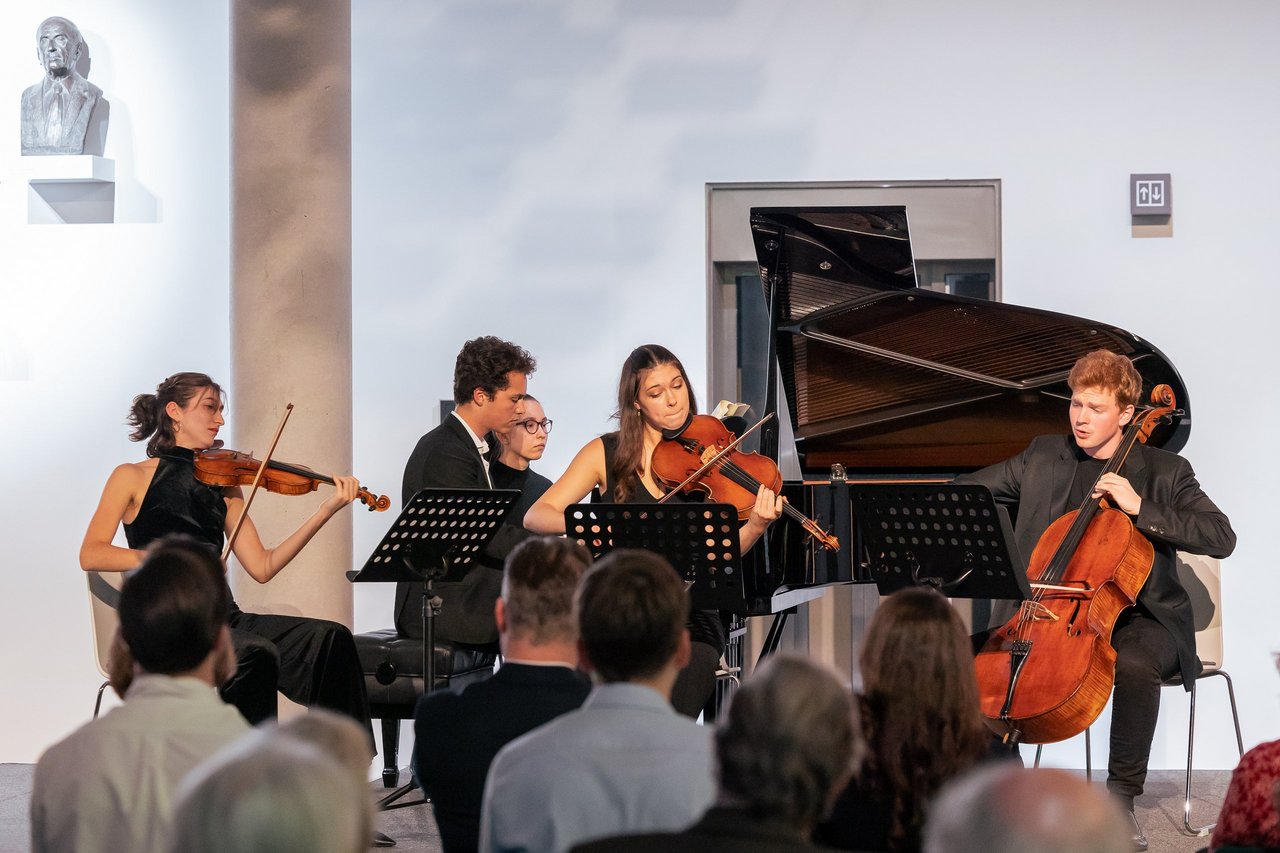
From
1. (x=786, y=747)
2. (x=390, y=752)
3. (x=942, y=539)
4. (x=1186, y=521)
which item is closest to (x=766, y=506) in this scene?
(x=942, y=539)

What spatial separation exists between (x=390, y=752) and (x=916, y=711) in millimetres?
3321

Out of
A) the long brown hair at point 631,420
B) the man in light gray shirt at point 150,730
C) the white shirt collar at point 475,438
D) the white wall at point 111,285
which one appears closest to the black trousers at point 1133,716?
the long brown hair at point 631,420

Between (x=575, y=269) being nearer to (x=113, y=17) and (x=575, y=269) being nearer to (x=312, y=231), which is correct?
(x=312, y=231)

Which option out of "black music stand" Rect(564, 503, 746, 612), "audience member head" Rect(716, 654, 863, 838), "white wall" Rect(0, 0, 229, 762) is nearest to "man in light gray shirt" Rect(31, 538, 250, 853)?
"audience member head" Rect(716, 654, 863, 838)

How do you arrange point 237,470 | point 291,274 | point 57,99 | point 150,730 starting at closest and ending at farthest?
point 150,730 → point 237,470 → point 291,274 → point 57,99

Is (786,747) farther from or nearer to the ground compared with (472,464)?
nearer to the ground

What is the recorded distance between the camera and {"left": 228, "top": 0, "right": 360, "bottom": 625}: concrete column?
4.95 m

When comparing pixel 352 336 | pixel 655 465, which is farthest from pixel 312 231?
pixel 655 465

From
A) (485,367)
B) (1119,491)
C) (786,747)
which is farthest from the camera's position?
(485,367)

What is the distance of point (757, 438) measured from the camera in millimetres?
5301

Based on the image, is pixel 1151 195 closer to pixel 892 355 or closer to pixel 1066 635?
pixel 892 355

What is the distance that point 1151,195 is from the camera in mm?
5184

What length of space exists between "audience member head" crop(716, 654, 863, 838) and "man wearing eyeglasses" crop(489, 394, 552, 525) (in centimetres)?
334

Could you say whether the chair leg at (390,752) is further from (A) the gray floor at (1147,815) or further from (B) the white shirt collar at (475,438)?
(B) the white shirt collar at (475,438)
